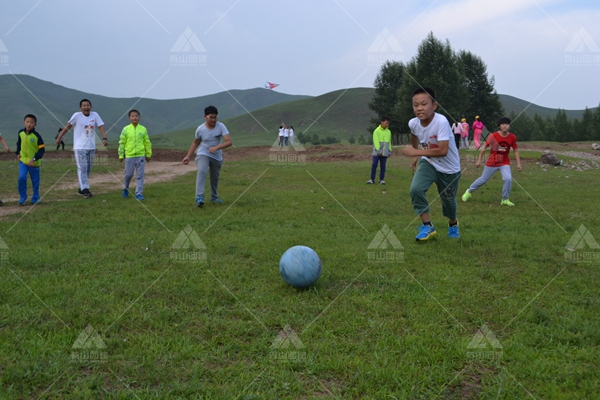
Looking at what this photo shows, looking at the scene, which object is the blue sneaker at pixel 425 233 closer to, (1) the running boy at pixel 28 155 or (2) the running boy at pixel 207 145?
(2) the running boy at pixel 207 145

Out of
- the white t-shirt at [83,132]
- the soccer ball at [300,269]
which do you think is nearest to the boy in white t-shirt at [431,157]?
the soccer ball at [300,269]

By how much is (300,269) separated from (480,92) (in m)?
63.7

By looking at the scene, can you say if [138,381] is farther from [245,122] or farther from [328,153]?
[245,122]

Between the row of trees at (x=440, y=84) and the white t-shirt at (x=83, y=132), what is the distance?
3553 centimetres

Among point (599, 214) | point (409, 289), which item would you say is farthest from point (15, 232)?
point (599, 214)

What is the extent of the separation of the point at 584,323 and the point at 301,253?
281cm

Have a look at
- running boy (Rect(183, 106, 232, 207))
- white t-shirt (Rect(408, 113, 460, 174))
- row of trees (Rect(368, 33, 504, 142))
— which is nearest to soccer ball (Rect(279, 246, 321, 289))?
white t-shirt (Rect(408, 113, 460, 174))

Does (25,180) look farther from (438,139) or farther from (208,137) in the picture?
(438,139)

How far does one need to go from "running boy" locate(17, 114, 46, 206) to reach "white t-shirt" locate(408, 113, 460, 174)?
8693 millimetres

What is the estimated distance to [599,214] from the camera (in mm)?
9805

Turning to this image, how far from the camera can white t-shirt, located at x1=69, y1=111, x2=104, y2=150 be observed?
436 inches

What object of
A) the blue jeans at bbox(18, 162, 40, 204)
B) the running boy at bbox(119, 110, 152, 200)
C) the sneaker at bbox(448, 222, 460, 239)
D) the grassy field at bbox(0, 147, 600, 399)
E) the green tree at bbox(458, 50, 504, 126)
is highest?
the green tree at bbox(458, 50, 504, 126)

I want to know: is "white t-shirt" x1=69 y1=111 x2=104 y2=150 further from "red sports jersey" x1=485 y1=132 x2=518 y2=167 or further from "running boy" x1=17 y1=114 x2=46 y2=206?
"red sports jersey" x1=485 y1=132 x2=518 y2=167

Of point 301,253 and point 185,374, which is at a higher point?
point 301,253
